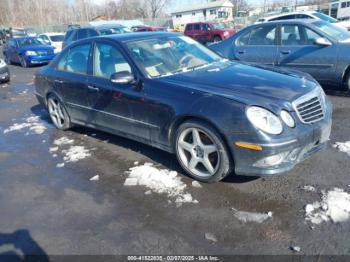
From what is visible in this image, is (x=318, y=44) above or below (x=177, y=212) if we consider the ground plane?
above

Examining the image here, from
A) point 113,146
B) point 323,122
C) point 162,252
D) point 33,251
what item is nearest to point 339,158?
point 323,122

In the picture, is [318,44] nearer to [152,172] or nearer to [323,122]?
[323,122]

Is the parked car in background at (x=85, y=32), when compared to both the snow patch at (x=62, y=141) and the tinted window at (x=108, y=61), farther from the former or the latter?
the tinted window at (x=108, y=61)

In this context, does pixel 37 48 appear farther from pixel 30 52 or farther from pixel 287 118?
pixel 287 118

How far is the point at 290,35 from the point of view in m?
7.47

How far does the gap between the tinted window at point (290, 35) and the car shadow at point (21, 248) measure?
649cm

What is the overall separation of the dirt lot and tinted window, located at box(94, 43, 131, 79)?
1.20m

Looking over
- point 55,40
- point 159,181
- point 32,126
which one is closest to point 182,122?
point 159,181

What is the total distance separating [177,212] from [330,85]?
225 inches

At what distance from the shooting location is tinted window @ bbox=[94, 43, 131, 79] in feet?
14.9

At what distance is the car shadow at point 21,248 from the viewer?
2908 mm

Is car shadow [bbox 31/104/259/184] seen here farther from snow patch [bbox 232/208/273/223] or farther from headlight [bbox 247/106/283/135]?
headlight [bbox 247/106/283/135]

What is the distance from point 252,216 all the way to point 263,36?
5.71 metres

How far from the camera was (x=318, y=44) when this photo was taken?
22.8 feet
